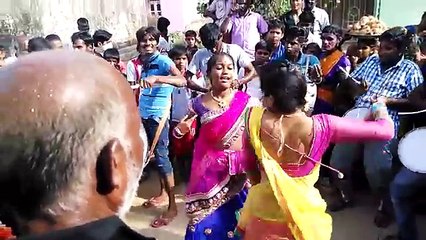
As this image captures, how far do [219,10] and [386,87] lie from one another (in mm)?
3710

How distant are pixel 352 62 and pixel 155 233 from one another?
2.27m

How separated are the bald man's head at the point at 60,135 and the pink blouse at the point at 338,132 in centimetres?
168

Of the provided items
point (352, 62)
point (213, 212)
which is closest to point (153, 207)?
point (213, 212)

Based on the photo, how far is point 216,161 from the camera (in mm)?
3453

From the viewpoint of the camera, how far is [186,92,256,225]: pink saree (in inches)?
135

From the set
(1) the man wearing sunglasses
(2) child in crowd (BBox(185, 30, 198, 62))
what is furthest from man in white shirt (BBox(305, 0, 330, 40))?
(2) child in crowd (BBox(185, 30, 198, 62))

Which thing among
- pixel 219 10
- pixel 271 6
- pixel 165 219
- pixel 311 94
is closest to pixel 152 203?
pixel 165 219

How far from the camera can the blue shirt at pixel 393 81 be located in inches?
163

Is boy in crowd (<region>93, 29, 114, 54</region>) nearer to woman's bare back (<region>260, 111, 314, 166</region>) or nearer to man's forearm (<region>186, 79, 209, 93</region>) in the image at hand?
man's forearm (<region>186, 79, 209, 93</region>)

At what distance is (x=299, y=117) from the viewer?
2783mm

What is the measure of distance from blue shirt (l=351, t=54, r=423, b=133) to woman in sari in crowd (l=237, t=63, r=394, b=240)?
4.46 feet

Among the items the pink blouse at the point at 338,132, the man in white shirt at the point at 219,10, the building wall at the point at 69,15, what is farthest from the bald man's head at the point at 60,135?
the building wall at the point at 69,15

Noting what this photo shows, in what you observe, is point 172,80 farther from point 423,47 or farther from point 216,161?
point 423,47

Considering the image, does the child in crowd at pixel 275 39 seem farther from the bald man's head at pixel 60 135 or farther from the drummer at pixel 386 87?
the bald man's head at pixel 60 135
